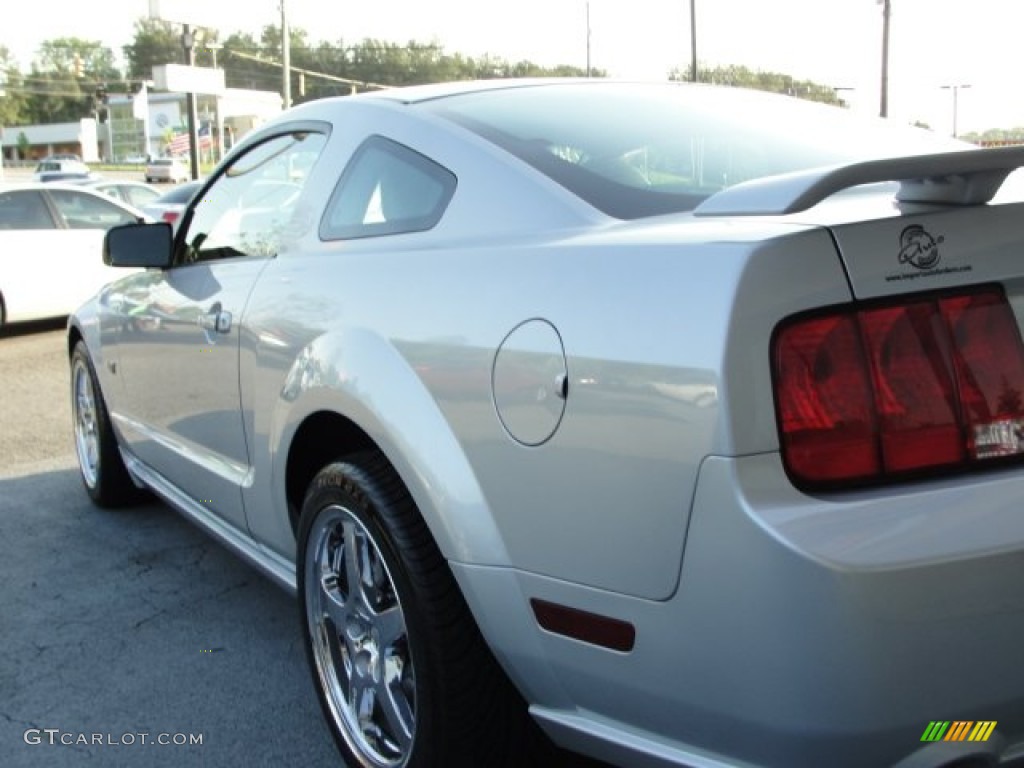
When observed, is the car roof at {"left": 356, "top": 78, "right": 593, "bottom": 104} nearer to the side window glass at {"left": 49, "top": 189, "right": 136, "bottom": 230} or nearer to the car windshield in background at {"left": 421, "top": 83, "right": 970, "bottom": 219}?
the car windshield in background at {"left": 421, "top": 83, "right": 970, "bottom": 219}

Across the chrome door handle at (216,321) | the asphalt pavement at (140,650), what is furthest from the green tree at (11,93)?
the chrome door handle at (216,321)

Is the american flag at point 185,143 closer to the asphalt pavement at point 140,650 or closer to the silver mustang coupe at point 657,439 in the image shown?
the asphalt pavement at point 140,650

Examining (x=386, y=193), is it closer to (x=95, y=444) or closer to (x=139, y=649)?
(x=139, y=649)

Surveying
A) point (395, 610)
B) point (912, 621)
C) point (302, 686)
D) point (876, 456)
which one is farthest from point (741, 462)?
point (302, 686)

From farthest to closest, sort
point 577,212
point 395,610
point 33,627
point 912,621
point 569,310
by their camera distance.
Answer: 1. point 33,627
2. point 395,610
3. point 577,212
4. point 569,310
5. point 912,621

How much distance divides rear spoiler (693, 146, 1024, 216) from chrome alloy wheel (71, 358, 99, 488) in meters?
3.86

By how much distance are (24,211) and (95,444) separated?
23.9 feet

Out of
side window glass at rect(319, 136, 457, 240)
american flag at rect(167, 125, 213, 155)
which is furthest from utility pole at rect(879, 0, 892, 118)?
american flag at rect(167, 125, 213, 155)

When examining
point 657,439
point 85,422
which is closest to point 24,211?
point 85,422

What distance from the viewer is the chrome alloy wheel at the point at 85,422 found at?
5.00m

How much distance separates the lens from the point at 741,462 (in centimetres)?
165

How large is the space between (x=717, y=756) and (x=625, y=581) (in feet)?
1.04

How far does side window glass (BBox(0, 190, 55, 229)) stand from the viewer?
11055 millimetres

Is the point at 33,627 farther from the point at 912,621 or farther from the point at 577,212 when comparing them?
the point at 912,621
